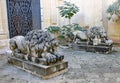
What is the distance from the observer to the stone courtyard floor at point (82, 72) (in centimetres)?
→ 315

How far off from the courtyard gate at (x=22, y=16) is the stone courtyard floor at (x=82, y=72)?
199 cm

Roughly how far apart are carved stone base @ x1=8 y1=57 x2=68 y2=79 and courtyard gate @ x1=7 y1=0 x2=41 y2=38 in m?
2.82

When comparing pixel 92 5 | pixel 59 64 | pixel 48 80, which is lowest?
pixel 48 80

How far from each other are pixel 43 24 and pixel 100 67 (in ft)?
12.3

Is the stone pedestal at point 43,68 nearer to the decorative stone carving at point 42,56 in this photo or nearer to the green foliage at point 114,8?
the decorative stone carving at point 42,56

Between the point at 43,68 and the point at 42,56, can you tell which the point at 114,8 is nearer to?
the point at 42,56

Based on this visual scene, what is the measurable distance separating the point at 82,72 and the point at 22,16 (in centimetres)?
385

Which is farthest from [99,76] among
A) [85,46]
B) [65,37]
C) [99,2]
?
[99,2]

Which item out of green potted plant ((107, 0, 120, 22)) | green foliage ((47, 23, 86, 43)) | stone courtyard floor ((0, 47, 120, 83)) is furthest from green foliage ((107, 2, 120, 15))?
stone courtyard floor ((0, 47, 120, 83))

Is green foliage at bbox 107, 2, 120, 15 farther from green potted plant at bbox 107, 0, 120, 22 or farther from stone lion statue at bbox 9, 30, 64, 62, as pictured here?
stone lion statue at bbox 9, 30, 64, 62

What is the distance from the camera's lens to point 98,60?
4461 millimetres

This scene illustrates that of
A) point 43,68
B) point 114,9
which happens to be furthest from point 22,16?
point 43,68

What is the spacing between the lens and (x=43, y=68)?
321cm

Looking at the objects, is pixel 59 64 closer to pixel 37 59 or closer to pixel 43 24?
pixel 37 59
